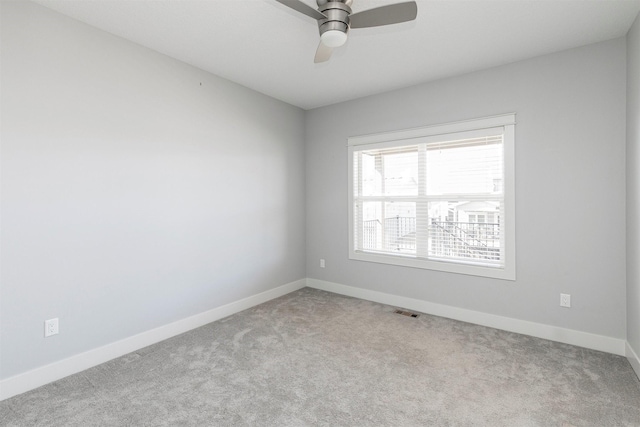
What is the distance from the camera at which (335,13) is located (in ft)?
6.33

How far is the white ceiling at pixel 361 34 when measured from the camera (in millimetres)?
2238

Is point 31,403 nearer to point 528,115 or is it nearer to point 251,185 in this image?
point 251,185

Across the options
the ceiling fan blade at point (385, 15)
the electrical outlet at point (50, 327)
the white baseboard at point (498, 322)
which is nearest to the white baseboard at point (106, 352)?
the electrical outlet at point (50, 327)

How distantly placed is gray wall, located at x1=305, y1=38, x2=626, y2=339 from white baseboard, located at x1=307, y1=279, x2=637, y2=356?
54 mm

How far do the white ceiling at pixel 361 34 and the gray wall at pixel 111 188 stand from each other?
278 mm

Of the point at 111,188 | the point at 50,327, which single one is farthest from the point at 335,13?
the point at 50,327

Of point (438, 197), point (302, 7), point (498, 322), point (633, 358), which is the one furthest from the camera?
point (438, 197)

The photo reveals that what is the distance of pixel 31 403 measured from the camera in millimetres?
2039

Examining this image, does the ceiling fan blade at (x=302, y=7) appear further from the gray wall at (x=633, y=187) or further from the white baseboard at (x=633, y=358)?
the white baseboard at (x=633, y=358)

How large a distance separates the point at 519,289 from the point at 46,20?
14.8ft

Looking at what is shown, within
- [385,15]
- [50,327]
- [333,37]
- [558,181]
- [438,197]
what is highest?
[385,15]

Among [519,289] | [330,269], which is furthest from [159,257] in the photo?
[519,289]

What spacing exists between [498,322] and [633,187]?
1629 mm

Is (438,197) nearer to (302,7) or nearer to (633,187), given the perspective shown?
(633,187)
